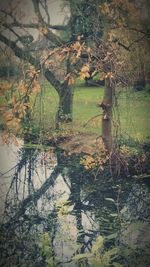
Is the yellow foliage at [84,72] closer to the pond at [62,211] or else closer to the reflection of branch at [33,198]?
the pond at [62,211]

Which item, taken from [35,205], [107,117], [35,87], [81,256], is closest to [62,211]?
[35,205]

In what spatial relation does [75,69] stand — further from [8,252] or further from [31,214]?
[8,252]

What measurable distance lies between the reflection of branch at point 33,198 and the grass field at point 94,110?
295 mm

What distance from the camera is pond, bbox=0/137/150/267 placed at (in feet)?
7.66

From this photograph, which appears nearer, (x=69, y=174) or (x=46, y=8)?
(x=46, y=8)

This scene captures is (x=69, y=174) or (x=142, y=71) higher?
(x=142, y=71)

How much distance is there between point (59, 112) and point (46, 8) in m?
0.58

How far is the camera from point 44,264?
232 cm

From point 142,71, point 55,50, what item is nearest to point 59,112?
point 55,50

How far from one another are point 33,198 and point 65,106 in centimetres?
56

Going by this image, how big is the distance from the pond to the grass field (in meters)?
0.19

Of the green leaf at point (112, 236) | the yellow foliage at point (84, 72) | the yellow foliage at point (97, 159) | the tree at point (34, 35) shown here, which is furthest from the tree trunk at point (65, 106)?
the green leaf at point (112, 236)

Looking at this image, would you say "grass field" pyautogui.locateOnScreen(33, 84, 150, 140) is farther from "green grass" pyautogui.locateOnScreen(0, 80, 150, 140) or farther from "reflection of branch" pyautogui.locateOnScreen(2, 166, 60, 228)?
"reflection of branch" pyautogui.locateOnScreen(2, 166, 60, 228)

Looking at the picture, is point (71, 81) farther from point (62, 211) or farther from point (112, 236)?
point (112, 236)
